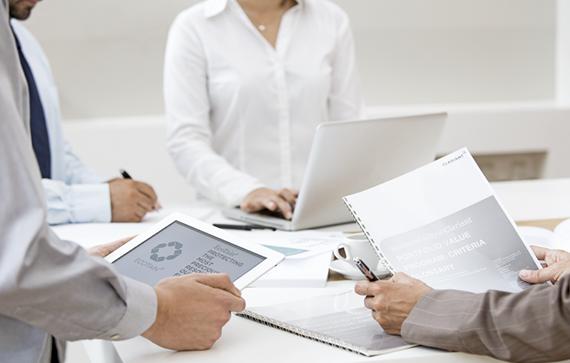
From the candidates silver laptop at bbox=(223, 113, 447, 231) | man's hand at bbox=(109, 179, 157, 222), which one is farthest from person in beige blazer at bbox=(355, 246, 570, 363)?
man's hand at bbox=(109, 179, 157, 222)

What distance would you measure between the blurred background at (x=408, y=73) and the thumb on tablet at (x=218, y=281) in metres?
2.68

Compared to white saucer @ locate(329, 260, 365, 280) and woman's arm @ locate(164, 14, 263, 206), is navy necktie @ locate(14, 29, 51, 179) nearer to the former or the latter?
woman's arm @ locate(164, 14, 263, 206)

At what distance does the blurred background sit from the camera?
4.23m

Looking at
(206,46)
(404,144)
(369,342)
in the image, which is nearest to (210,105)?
(206,46)

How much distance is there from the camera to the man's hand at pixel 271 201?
2416 millimetres

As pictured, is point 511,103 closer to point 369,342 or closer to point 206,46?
point 206,46

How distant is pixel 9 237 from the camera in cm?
121

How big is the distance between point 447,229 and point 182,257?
502 mm

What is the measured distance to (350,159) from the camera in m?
2.23

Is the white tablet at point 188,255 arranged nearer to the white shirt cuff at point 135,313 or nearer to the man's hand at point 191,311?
the man's hand at point 191,311

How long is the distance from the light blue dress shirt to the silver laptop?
0.43 meters

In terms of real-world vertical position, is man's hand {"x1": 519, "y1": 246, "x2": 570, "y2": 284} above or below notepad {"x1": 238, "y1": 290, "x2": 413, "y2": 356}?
above

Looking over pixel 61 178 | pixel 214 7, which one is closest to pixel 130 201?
pixel 61 178

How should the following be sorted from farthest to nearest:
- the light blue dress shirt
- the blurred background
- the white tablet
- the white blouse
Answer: the blurred background
the white blouse
the light blue dress shirt
the white tablet
